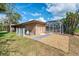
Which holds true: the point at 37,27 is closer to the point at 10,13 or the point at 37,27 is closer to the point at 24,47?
the point at 24,47

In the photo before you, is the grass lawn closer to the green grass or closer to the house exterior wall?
the green grass

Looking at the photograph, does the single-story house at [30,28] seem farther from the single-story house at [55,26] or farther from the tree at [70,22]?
the tree at [70,22]

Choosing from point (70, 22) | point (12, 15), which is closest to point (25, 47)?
point (12, 15)

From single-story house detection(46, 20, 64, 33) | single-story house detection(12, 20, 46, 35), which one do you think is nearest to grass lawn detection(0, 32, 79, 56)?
single-story house detection(12, 20, 46, 35)

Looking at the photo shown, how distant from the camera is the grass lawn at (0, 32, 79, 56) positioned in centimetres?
327

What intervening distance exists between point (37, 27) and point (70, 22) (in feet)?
1.70

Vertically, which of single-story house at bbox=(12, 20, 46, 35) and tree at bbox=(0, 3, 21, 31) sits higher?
tree at bbox=(0, 3, 21, 31)

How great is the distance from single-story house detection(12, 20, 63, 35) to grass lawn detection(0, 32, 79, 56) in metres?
0.12

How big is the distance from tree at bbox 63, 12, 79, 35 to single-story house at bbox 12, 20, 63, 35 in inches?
3.3

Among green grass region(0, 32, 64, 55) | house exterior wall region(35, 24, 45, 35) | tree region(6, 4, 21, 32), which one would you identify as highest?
tree region(6, 4, 21, 32)

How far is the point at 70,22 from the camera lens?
10.8ft

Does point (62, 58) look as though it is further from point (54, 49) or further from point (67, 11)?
point (67, 11)

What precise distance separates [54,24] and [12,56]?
0.81m

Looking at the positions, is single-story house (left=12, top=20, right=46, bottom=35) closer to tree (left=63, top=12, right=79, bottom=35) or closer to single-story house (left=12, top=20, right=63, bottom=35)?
single-story house (left=12, top=20, right=63, bottom=35)
